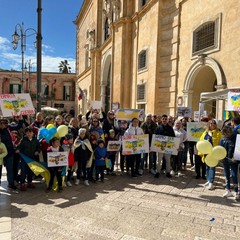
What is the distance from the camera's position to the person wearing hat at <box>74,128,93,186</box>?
6.62 metres

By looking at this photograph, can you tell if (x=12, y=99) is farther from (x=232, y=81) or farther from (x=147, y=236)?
(x=232, y=81)

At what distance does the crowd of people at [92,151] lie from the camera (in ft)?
19.9

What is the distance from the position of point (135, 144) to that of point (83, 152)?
157 centimetres

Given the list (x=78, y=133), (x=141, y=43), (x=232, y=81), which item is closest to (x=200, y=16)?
(x=232, y=81)

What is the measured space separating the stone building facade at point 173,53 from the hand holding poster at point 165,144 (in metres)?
2.97

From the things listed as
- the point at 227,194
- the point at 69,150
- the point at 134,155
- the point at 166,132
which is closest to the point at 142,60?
the point at 166,132

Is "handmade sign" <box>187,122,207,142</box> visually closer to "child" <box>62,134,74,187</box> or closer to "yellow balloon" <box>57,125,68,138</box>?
"child" <box>62,134,74,187</box>

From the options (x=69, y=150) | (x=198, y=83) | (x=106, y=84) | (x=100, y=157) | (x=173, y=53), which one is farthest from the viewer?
(x=106, y=84)

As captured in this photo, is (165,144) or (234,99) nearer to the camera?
(165,144)

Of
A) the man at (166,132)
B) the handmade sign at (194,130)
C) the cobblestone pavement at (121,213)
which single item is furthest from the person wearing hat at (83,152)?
the handmade sign at (194,130)

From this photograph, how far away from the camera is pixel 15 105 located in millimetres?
7508

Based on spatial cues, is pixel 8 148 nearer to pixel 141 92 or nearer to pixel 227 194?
pixel 227 194

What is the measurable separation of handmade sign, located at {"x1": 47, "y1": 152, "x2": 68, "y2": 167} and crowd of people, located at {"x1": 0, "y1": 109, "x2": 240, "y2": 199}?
0.15 m

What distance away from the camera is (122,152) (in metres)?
7.35
